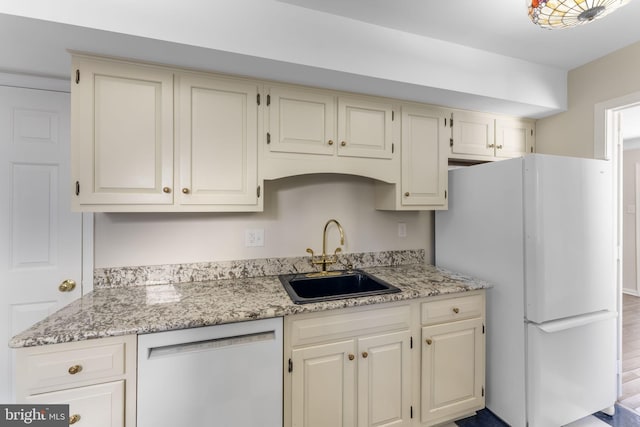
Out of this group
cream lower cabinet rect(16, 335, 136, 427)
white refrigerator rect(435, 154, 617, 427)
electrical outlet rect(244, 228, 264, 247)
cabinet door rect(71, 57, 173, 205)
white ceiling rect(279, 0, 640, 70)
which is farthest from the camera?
electrical outlet rect(244, 228, 264, 247)

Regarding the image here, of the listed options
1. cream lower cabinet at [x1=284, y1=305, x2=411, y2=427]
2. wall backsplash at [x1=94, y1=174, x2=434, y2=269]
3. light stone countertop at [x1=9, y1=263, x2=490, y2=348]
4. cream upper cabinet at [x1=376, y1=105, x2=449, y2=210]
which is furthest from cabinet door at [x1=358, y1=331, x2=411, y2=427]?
cream upper cabinet at [x1=376, y1=105, x2=449, y2=210]

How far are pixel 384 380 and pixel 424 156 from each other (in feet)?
4.73

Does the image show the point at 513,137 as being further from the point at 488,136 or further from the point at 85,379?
the point at 85,379

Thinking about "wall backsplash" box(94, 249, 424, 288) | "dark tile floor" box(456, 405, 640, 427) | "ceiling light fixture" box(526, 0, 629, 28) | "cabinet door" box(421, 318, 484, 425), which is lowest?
"dark tile floor" box(456, 405, 640, 427)

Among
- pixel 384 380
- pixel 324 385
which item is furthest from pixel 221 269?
pixel 384 380

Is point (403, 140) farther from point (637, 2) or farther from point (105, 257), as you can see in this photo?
point (105, 257)

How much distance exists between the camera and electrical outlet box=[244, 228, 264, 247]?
189cm

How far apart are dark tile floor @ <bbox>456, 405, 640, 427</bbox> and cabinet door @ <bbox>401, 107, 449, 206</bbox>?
140 cm

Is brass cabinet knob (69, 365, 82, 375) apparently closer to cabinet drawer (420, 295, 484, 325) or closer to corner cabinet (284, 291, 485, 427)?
corner cabinet (284, 291, 485, 427)

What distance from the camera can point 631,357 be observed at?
247cm

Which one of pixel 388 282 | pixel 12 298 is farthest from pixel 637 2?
pixel 12 298

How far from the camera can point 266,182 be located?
1926mm

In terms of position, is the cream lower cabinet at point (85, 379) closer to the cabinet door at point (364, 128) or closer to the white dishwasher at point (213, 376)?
the white dishwasher at point (213, 376)

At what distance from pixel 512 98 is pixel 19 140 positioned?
9.88 feet
